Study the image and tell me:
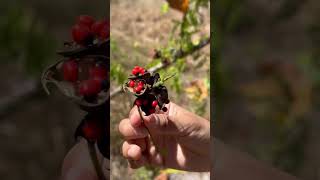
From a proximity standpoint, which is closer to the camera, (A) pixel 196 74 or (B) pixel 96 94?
(B) pixel 96 94

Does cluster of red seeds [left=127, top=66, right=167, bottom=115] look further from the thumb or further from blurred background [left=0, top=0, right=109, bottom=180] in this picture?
blurred background [left=0, top=0, right=109, bottom=180]

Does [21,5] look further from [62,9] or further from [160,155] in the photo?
[160,155]

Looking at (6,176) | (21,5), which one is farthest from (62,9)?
(6,176)

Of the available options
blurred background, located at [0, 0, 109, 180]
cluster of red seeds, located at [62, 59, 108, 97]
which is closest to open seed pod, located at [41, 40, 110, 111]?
cluster of red seeds, located at [62, 59, 108, 97]

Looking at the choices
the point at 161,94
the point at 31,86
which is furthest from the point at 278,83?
the point at 161,94

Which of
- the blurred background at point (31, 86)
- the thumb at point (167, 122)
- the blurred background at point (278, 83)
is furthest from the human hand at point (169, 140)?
the blurred background at point (278, 83)
